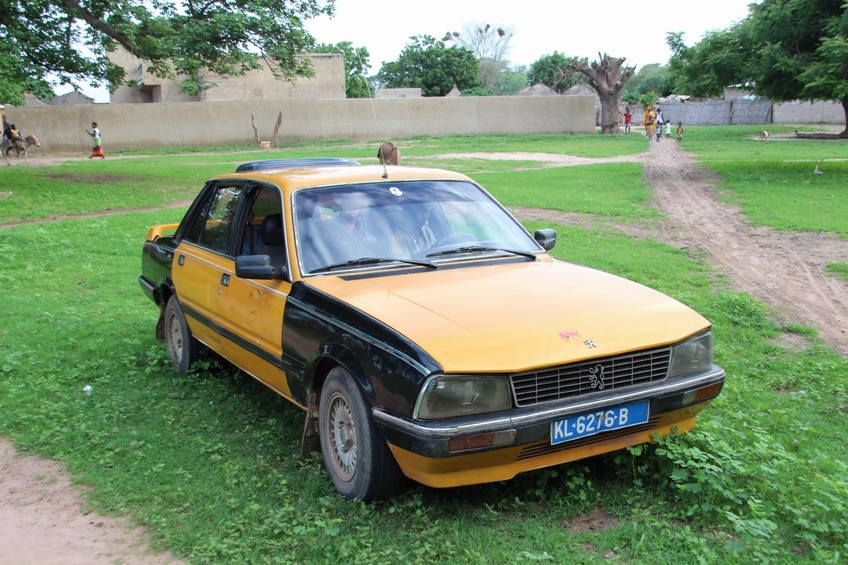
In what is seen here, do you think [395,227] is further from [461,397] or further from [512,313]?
[461,397]

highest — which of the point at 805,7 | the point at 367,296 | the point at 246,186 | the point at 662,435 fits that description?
the point at 805,7

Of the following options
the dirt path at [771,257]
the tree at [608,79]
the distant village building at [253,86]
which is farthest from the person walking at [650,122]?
the dirt path at [771,257]

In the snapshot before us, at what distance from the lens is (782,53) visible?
18391 mm

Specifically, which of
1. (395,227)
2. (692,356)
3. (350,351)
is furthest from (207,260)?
(692,356)

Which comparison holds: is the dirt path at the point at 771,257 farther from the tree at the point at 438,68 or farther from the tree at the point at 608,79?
the tree at the point at 438,68

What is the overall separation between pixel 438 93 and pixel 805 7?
2078 inches

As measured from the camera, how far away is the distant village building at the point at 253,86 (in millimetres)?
43094

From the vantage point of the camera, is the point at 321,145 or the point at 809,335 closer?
the point at 809,335

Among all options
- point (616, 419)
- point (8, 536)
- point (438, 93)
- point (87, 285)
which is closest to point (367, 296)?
point (616, 419)

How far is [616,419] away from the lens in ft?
11.8

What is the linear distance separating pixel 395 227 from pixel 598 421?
181cm

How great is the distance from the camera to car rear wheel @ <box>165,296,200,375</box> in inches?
232

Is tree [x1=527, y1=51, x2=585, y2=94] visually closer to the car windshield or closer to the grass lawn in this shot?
the grass lawn

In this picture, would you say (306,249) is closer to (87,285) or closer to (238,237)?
(238,237)
